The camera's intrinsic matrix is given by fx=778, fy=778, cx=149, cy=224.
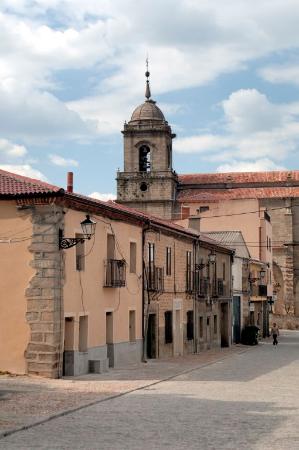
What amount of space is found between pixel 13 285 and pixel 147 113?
204 ft

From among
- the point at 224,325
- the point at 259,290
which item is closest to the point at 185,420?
the point at 224,325

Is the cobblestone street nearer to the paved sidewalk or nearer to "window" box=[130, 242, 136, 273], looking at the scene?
the paved sidewalk

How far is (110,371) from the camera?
72.7ft

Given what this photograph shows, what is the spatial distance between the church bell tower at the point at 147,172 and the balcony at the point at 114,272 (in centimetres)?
5375

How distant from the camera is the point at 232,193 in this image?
8269 centimetres

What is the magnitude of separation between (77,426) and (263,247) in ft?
143

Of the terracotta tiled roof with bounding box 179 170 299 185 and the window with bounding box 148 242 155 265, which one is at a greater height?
the terracotta tiled roof with bounding box 179 170 299 185

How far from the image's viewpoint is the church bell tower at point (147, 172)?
7838 cm

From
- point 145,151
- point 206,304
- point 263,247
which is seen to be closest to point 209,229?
point 263,247

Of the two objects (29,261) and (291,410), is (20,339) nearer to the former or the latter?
(29,261)

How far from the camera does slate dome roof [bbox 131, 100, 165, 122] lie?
80.2 meters

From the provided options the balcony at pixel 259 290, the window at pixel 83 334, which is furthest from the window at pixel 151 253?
the balcony at pixel 259 290

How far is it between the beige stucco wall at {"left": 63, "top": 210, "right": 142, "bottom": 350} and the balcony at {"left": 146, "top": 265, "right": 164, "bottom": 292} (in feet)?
2.54

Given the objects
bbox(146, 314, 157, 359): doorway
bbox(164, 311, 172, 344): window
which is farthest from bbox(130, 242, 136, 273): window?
bbox(164, 311, 172, 344): window
